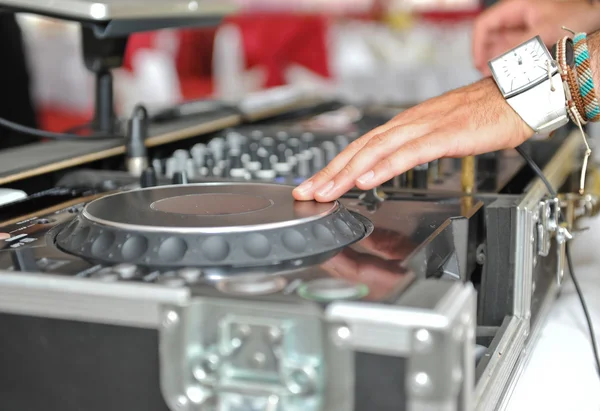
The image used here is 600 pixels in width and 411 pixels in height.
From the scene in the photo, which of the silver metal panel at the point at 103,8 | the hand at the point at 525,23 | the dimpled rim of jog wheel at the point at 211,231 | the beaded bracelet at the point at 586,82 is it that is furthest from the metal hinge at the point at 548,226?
the silver metal panel at the point at 103,8

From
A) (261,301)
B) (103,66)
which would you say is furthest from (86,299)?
(103,66)

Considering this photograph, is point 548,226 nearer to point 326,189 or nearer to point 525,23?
point 326,189

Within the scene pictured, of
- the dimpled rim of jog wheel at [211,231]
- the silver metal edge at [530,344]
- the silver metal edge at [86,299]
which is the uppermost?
the dimpled rim of jog wheel at [211,231]

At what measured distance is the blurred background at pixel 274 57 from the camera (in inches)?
117

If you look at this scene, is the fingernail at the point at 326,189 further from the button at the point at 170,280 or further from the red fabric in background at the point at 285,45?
the red fabric in background at the point at 285,45

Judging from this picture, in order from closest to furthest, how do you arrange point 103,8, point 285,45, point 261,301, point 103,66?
point 261,301, point 103,8, point 103,66, point 285,45

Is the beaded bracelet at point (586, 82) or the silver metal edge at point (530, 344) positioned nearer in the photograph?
the silver metal edge at point (530, 344)

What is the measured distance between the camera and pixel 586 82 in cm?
82

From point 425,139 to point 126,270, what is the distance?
35 cm

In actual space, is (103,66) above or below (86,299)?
above

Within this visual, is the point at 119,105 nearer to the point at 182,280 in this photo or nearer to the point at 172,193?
the point at 172,193

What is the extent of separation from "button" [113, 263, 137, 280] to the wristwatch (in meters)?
0.47

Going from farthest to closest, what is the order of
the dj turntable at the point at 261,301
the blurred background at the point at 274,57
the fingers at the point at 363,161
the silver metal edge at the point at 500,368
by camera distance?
1. the blurred background at the point at 274,57
2. the fingers at the point at 363,161
3. the silver metal edge at the point at 500,368
4. the dj turntable at the point at 261,301

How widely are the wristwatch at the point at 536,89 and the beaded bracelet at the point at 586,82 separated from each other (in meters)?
0.02
